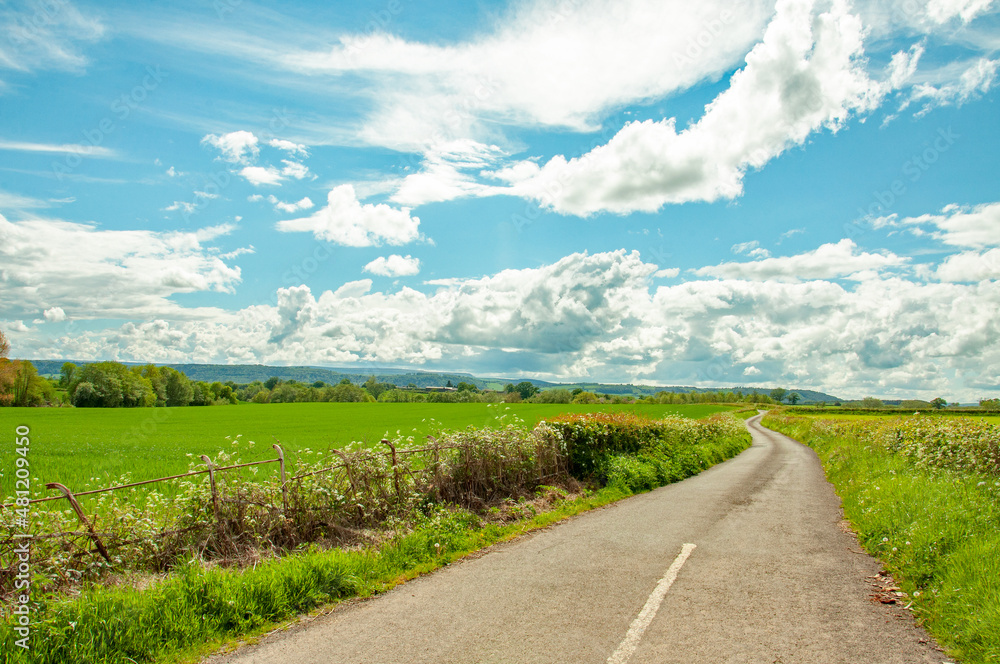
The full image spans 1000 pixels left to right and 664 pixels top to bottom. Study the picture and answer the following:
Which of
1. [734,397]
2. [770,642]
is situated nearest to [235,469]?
[770,642]

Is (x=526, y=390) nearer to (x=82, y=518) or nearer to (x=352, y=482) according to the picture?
(x=352, y=482)

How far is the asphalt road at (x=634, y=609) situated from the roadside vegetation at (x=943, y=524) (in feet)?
1.11

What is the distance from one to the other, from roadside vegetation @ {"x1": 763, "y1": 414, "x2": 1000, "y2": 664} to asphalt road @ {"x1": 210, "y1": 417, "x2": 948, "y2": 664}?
0.34 metres

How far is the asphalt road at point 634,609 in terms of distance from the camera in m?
4.78

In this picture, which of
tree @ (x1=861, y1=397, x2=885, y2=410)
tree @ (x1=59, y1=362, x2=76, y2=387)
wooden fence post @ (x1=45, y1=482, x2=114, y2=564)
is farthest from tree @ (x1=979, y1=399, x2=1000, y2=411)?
tree @ (x1=59, y1=362, x2=76, y2=387)

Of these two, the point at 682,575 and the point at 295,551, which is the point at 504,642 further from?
the point at 295,551

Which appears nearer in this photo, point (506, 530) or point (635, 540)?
point (635, 540)

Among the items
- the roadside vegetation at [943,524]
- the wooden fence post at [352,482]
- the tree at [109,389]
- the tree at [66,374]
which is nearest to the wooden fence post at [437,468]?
the wooden fence post at [352,482]

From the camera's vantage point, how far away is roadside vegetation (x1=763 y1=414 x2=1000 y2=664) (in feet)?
17.0

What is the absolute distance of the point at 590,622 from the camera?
17.7ft

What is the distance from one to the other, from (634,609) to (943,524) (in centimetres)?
543

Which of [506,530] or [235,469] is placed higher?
[235,469]

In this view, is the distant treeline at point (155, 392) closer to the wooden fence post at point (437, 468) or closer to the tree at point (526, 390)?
the tree at point (526, 390)

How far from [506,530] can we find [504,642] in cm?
457
